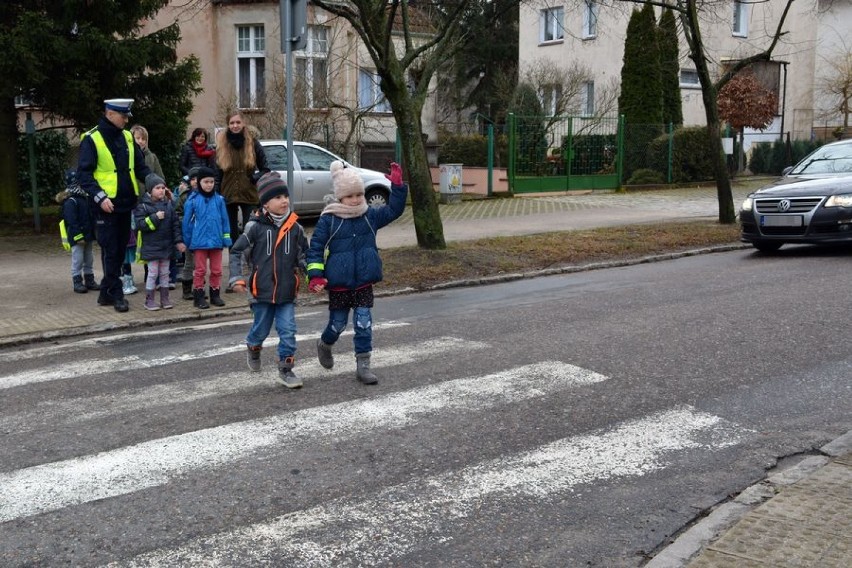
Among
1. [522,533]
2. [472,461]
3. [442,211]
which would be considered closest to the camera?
[522,533]

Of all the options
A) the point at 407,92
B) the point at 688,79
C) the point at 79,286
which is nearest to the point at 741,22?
the point at 688,79

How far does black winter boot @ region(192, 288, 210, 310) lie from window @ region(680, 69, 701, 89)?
2960cm

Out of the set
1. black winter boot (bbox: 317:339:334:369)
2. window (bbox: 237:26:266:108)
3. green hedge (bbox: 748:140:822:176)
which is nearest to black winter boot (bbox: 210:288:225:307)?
black winter boot (bbox: 317:339:334:369)

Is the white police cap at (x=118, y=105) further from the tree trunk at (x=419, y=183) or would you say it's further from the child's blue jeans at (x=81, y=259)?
the tree trunk at (x=419, y=183)

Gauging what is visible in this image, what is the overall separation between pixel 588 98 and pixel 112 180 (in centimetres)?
2949

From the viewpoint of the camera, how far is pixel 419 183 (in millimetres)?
12758

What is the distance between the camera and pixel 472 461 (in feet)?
17.0

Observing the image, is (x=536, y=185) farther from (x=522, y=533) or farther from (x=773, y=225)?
(x=522, y=533)

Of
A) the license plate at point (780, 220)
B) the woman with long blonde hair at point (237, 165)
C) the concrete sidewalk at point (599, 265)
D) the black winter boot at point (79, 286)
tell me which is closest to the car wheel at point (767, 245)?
the license plate at point (780, 220)

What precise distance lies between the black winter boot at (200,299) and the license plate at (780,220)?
25.8 feet

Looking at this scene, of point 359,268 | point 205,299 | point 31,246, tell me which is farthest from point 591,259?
point 31,246

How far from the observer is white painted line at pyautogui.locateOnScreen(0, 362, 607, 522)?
4785 mm

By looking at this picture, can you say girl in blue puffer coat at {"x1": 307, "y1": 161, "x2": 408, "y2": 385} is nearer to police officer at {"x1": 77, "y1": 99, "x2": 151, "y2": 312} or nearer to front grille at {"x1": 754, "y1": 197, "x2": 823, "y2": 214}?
police officer at {"x1": 77, "y1": 99, "x2": 151, "y2": 312}

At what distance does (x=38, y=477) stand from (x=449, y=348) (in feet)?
12.1
